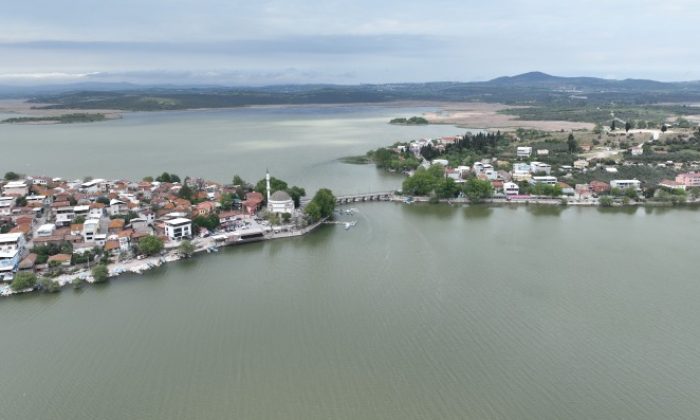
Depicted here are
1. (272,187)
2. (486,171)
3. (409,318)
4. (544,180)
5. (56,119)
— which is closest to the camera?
(409,318)

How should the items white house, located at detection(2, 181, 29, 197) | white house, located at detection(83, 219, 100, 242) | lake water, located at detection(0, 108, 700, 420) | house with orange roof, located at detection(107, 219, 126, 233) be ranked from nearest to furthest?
1. lake water, located at detection(0, 108, 700, 420)
2. white house, located at detection(83, 219, 100, 242)
3. house with orange roof, located at detection(107, 219, 126, 233)
4. white house, located at detection(2, 181, 29, 197)

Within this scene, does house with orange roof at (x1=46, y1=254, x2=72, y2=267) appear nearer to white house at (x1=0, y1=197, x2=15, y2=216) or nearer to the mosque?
white house at (x1=0, y1=197, x2=15, y2=216)

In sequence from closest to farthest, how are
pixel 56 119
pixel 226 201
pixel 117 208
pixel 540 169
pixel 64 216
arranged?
1. pixel 64 216
2. pixel 117 208
3. pixel 226 201
4. pixel 540 169
5. pixel 56 119

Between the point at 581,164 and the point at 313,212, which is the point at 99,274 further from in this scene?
the point at 581,164

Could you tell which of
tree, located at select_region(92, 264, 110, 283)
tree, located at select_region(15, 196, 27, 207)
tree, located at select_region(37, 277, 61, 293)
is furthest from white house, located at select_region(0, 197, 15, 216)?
tree, located at select_region(92, 264, 110, 283)

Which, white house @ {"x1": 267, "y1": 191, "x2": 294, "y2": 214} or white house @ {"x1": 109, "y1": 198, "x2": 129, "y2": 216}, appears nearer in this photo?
white house @ {"x1": 267, "y1": 191, "x2": 294, "y2": 214}

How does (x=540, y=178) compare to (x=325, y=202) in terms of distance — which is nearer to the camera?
(x=325, y=202)

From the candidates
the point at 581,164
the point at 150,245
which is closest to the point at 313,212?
the point at 150,245
